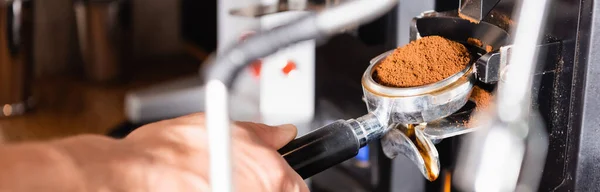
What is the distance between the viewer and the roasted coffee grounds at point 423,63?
1.49 feet

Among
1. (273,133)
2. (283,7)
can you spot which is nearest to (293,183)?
(273,133)

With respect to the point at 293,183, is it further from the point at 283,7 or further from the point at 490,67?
A: the point at 283,7

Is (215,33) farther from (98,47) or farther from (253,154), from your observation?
(253,154)

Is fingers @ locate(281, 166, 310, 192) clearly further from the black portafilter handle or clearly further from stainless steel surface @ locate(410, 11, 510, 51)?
stainless steel surface @ locate(410, 11, 510, 51)

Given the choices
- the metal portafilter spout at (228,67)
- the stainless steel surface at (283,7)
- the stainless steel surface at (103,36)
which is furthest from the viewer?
the stainless steel surface at (103,36)

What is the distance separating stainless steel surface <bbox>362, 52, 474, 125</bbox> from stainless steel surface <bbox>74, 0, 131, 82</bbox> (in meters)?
1.83

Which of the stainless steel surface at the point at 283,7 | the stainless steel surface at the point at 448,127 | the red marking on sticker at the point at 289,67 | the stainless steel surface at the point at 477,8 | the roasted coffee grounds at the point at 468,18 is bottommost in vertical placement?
the red marking on sticker at the point at 289,67

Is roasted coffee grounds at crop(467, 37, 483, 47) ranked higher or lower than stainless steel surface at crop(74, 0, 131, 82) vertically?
higher

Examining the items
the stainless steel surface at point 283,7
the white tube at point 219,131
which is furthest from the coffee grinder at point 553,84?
the stainless steel surface at point 283,7

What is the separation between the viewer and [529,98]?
1.52ft

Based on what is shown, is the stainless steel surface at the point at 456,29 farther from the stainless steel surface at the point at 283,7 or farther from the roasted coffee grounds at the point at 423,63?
the stainless steel surface at the point at 283,7

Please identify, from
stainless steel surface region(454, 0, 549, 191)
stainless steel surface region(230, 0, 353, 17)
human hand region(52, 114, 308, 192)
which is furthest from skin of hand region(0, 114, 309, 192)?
stainless steel surface region(230, 0, 353, 17)

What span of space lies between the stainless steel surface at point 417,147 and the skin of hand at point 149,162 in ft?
0.29

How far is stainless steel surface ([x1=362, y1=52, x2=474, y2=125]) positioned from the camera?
1.43ft
